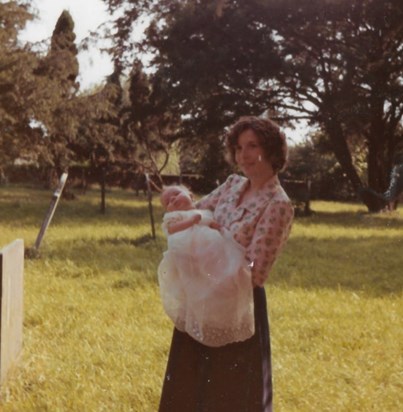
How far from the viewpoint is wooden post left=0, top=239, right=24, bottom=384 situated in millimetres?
4641

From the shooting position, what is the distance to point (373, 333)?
696 centimetres

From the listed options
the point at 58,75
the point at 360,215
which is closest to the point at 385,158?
the point at 360,215

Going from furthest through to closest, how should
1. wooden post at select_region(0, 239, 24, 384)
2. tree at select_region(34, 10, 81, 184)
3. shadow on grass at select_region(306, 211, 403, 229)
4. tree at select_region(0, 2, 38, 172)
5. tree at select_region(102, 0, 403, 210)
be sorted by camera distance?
tree at select_region(102, 0, 403, 210), shadow on grass at select_region(306, 211, 403, 229), tree at select_region(34, 10, 81, 184), tree at select_region(0, 2, 38, 172), wooden post at select_region(0, 239, 24, 384)

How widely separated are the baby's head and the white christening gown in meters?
0.05

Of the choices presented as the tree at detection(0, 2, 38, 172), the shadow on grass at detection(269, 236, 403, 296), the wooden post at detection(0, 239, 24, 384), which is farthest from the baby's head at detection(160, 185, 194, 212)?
the tree at detection(0, 2, 38, 172)

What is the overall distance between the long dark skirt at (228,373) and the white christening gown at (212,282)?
165 mm

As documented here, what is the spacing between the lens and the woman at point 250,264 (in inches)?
121

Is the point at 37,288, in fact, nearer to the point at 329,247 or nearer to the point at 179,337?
the point at 179,337

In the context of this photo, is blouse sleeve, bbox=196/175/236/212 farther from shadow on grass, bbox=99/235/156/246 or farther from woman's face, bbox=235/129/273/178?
shadow on grass, bbox=99/235/156/246

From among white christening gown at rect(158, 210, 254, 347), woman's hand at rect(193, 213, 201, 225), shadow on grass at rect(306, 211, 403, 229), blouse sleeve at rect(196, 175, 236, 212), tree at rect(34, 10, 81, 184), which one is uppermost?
tree at rect(34, 10, 81, 184)

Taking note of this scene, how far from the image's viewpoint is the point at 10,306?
5012mm

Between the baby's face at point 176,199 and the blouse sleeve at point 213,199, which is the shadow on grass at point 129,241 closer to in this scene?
the blouse sleeve at point 213,199

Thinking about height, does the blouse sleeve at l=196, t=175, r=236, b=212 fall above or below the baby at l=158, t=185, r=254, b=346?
above

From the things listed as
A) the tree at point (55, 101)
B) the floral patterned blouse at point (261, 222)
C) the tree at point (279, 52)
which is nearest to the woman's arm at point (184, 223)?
the floral patterned blouse at point (261, 222)
